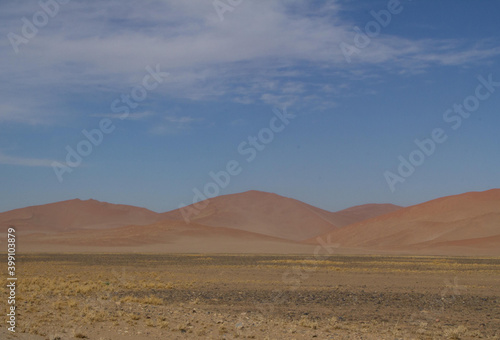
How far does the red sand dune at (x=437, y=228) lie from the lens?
92000 millimetres

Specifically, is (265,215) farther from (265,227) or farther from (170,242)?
(170,242)

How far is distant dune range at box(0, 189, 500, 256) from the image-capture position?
303 feet

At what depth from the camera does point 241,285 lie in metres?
26.9

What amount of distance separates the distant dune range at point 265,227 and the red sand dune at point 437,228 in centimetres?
17

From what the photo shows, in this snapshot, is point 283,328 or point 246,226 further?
point 246,226

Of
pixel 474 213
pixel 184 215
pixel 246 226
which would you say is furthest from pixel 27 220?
pixel 474 213

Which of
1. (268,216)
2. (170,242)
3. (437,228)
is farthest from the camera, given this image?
(268,216)

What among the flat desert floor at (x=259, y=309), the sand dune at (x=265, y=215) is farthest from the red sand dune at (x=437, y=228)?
the flat desert floor at (x=259, y=309)

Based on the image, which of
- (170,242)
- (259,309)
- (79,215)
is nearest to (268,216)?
(170,242)

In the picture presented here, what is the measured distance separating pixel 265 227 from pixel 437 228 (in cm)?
5483

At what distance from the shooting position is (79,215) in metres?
180

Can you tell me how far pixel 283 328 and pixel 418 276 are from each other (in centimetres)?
2250

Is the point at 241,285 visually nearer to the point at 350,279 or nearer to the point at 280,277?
the point at 280,277

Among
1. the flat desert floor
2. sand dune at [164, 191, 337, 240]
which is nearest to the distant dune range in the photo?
sand dune at [164, 191, 337, 240]
